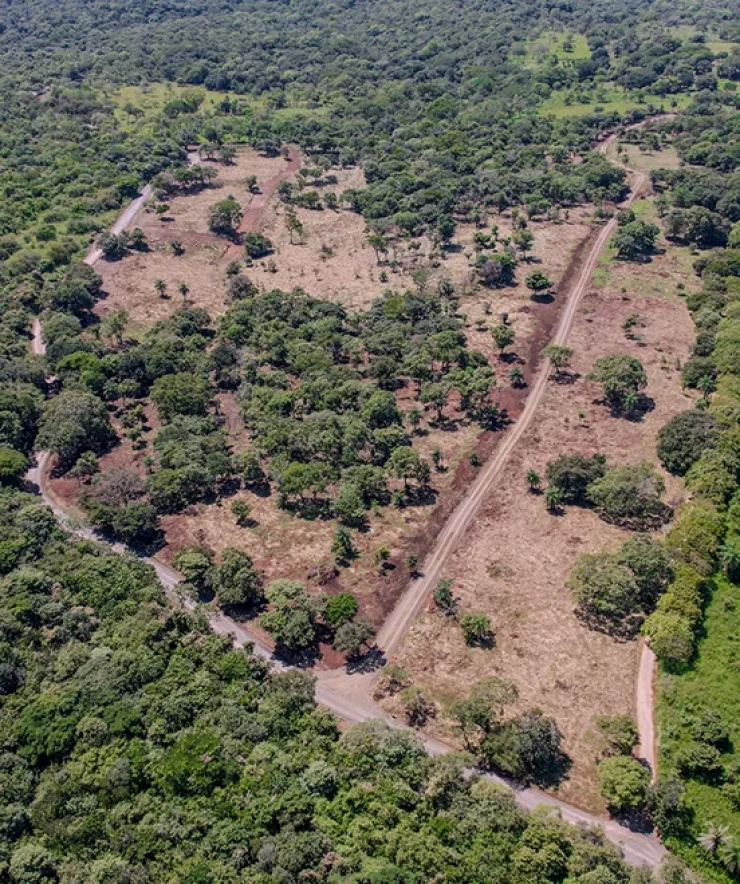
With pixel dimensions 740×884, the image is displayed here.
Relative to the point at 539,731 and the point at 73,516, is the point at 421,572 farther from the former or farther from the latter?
the point at 73,516

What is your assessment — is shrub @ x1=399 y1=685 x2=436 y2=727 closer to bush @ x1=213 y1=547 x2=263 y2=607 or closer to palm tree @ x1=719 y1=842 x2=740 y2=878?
bush @ x1=213 y1=547 x2=263 y2=607

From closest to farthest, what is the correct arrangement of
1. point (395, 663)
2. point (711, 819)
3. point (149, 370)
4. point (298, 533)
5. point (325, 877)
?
point (325, 877)
point (711, 819)
point (395, 663)
point (298, 533)
point (149, 370)

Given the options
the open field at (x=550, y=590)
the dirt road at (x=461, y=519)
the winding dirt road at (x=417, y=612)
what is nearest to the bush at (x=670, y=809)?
the winding dirt road at (x=417, y=612)

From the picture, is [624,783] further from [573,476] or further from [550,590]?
[573,476]

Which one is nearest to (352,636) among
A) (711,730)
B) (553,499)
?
(553,499)

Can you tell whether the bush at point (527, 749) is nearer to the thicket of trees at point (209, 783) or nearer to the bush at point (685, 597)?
the thicket of trees at point (209, 783)

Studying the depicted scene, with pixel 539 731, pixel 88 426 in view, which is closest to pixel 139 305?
pixel 88 426

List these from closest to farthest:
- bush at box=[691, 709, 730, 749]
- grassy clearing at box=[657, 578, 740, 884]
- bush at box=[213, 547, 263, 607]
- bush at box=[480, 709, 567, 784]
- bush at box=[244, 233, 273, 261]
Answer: grassy clearing at box=[657, 578, 740, 884] < bush at box=[480, 709, 567, 784] < bush at box=[691, 709, 730, 749] < bush at box=[213, 547, 263, 607] < bush at box=[244, 233, 273, 261]

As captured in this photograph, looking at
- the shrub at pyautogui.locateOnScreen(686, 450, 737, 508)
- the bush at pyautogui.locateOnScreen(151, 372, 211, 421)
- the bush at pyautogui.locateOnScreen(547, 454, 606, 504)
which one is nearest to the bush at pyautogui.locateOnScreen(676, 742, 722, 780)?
the shrub at pyautogui.locateOnScreen(686, 450, 737, 508)
